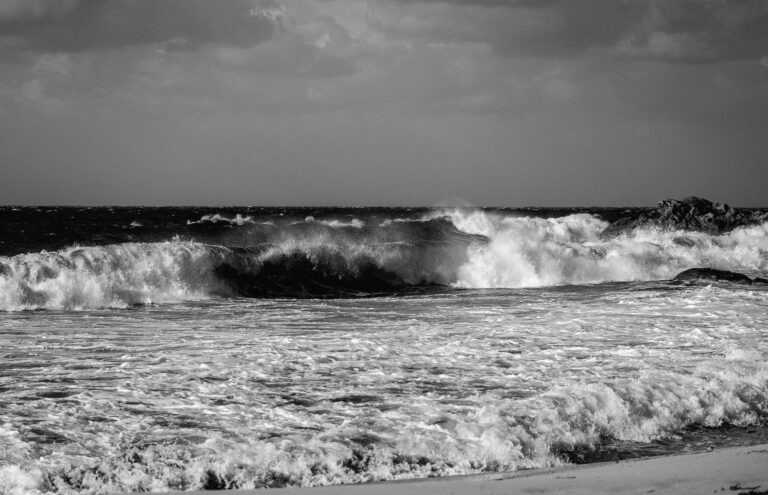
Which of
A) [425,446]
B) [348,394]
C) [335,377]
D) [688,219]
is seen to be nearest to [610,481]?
[425,446]

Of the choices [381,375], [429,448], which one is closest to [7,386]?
[381,375]

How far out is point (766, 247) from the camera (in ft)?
112

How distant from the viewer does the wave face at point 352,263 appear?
16109 mm

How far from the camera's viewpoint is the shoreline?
4.73 m

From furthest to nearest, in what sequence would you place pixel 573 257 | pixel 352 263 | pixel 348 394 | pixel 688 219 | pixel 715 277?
1. pixel 688 219
2. pixel 573 257
3. pixel 352 263
4. pixel 715 277
5. pixel 348 394

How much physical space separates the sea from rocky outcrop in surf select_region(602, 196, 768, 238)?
20.4 metres

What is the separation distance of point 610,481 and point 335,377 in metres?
3.51

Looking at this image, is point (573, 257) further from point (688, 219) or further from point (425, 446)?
point (425, 446)

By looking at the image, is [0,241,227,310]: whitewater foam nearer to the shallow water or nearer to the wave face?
the wave face

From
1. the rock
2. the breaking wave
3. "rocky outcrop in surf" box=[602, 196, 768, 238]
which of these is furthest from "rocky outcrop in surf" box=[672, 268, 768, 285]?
"rocky outcrop in surf" box=[602, 196, 768, 238]

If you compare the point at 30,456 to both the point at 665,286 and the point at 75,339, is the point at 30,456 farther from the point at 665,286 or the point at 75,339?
the point at 665,286

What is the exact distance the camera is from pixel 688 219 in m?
39.4

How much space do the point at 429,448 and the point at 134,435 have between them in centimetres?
221

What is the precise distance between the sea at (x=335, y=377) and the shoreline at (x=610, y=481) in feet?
0.83
